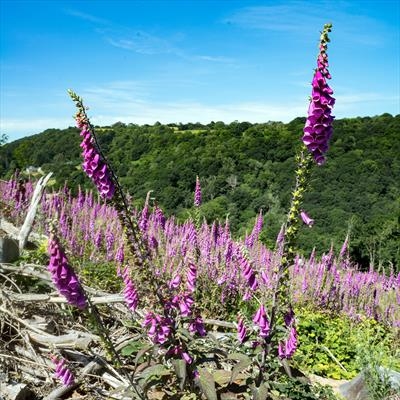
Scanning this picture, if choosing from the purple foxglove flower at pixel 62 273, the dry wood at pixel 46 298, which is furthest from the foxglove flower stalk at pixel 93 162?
the dry wood at pixel 46 298

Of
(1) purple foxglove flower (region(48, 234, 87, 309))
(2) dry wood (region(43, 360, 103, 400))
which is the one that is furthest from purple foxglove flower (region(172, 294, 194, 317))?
(2) dry wood (region(43, 360, 103, 400))

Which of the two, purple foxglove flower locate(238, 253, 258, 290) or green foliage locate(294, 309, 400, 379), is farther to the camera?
green foliage locate(294, 309, 400, 379)

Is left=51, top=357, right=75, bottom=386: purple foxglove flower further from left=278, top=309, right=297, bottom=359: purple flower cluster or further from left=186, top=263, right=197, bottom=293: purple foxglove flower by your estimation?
left=278, top=309, right=297, bottom=359: purple flower cluster

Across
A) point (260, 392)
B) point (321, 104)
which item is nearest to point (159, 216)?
point (260, 392)

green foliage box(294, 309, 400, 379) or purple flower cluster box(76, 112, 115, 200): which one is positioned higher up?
purple flower cluster box(76, 112, 115, 200)

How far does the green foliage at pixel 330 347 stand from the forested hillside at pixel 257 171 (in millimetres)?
14154

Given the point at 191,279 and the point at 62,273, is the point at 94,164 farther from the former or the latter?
the point at 191,279

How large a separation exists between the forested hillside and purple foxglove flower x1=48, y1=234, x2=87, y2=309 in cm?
1851

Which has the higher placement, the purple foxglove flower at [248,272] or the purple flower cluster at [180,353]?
the purple foxglove flower at [248,272]

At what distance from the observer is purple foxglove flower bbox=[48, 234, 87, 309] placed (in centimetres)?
210

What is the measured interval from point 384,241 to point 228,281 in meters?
18.3

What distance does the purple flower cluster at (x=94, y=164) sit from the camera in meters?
2.27

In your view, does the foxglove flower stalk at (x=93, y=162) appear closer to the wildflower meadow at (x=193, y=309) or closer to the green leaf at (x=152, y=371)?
the wildflower meadow at (x=193, y=309)

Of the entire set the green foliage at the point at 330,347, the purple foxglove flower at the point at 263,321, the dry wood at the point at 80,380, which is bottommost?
the green foliage at the point at 330,347
